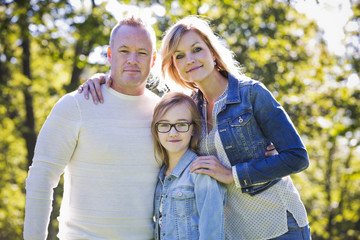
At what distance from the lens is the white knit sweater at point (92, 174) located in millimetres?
2629

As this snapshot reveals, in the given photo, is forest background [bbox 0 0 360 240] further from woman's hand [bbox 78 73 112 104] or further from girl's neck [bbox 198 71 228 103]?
woman's hand [bbox 78 73 112 104]

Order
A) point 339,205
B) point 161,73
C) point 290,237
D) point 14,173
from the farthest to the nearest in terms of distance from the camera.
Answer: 1. point 14,173
2. point 339,205
3. point 161,73
4. point 290,237

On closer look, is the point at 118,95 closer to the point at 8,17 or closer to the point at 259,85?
the point at 259,85

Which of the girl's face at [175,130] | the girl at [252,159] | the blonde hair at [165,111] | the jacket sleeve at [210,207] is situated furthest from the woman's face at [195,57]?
the jacket sleeve at [210,207]

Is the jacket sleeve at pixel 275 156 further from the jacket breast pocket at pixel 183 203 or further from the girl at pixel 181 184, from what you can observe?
the jacket breast pocket at pixel 183 203

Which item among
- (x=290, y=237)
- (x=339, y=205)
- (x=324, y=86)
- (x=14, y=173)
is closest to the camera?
(x=290, y=237)

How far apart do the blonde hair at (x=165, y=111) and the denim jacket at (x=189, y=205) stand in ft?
0.45

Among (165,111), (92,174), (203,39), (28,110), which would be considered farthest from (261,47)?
(28,110)

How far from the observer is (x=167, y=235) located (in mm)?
2592

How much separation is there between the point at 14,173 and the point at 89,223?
13344 mm

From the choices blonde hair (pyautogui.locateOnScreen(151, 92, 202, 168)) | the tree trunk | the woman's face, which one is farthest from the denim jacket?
the tree trunk

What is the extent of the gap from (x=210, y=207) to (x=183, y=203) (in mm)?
244

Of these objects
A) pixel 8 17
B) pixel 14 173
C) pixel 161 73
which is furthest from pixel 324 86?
pixel 14 173

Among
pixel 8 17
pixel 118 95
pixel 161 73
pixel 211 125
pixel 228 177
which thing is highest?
pixel 8 17
